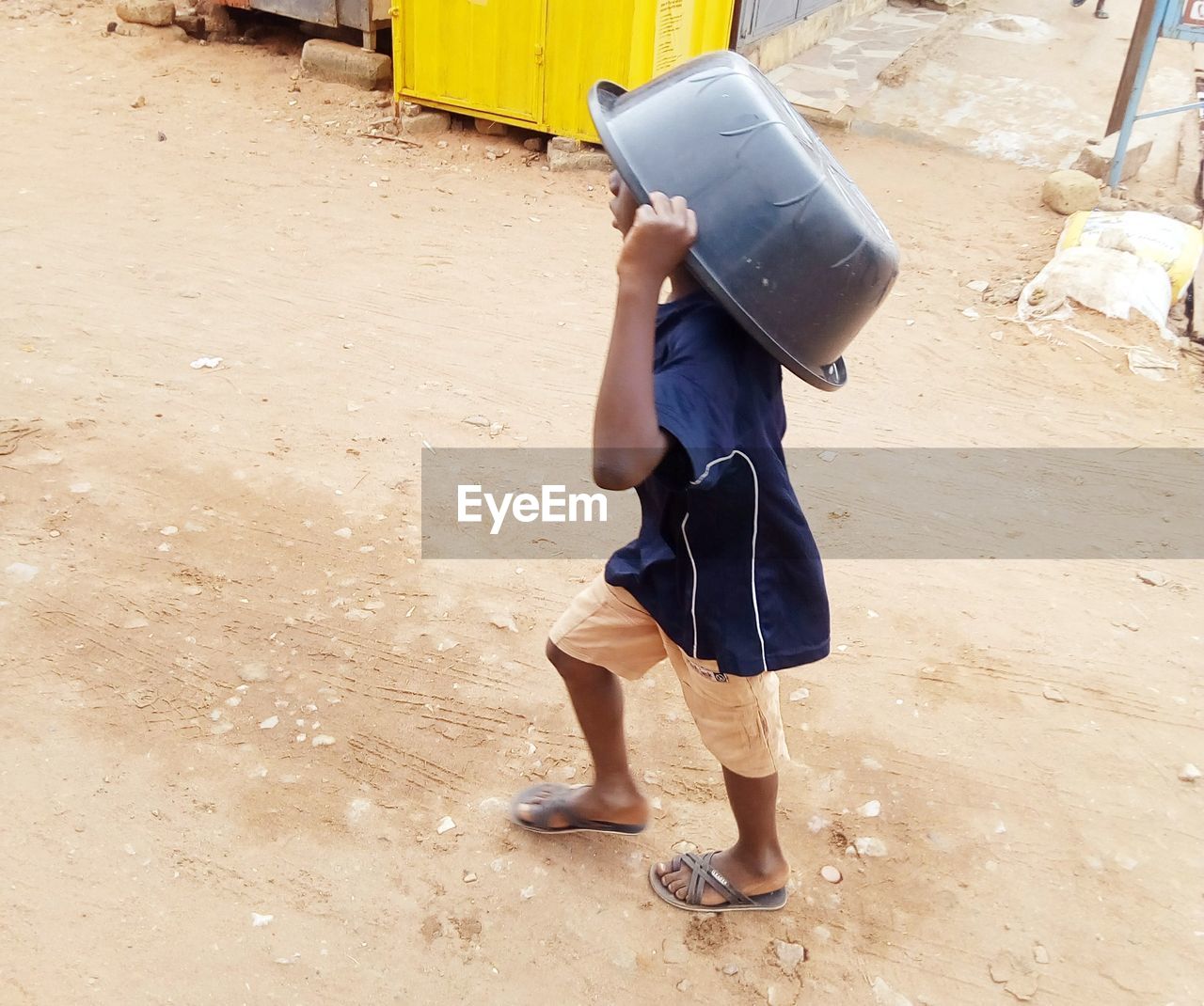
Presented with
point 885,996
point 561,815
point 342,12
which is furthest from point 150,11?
point 885,996

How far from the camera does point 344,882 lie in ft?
7.60

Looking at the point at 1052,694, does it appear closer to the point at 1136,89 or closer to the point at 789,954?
the point at 789,954

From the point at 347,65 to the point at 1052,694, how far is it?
23.0ft

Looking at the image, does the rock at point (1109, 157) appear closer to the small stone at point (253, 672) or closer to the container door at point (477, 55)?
the container door at point (477, 55)

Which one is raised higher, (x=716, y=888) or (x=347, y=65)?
(x=716, y=888)

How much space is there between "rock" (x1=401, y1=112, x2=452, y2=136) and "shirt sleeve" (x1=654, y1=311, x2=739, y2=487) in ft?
20.4

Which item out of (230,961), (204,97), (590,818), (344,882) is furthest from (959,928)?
(204,97)

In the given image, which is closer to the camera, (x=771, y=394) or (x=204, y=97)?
(x=771, y=394)

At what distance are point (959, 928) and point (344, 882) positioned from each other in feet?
4.38

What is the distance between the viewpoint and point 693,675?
6.57ft

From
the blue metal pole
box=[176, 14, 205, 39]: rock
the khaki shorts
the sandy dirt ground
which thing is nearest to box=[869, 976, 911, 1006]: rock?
the sandy dirt ground

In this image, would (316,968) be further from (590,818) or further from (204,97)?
(204,97)

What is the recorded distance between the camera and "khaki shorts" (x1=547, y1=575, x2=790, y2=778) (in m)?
1.97

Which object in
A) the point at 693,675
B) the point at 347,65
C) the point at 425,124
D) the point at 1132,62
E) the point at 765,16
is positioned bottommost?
the point at 425,124
